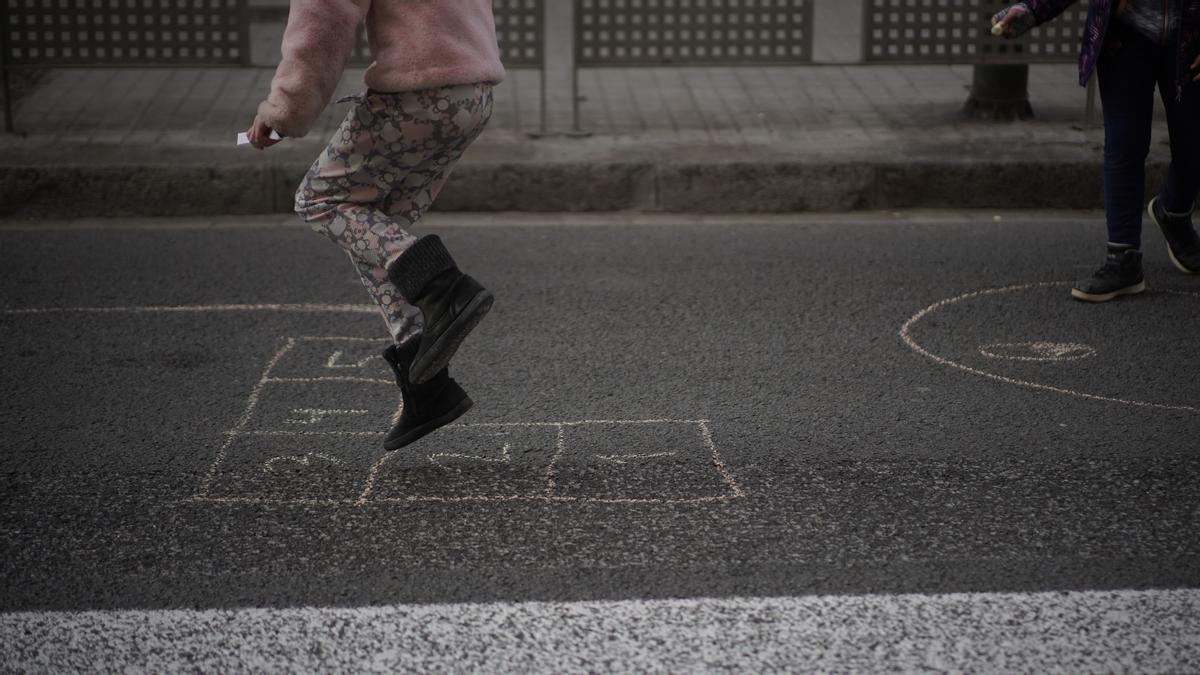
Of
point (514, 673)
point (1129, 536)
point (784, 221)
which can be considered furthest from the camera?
point (784, 221)

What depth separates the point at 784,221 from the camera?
7191 mm

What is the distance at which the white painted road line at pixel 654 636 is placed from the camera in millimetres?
2996

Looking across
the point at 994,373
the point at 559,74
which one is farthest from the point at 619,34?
the point at 994,373

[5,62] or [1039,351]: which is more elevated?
[5,62]

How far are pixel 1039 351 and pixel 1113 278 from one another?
0.79 m

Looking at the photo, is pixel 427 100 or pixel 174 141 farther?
pixel 174 141

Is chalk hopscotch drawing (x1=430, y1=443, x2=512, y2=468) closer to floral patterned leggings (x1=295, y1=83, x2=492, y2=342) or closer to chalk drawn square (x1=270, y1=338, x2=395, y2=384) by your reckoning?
floral patterned leggings (x1=295, y1=83, x2=492, y2=342)

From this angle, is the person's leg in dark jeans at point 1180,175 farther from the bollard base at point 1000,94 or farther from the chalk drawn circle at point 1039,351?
the bollard base at point 1000,94

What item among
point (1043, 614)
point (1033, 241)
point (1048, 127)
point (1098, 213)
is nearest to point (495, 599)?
point (1043, 614)

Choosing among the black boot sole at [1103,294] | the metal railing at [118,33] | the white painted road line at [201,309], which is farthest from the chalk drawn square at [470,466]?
the metal railing at [118,33]

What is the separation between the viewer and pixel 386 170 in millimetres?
4000

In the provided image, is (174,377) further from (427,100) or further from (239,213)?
(239,213)

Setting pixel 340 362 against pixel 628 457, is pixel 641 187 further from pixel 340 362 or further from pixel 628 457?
pixel 628 457

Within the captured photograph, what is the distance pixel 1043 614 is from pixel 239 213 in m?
5.09
